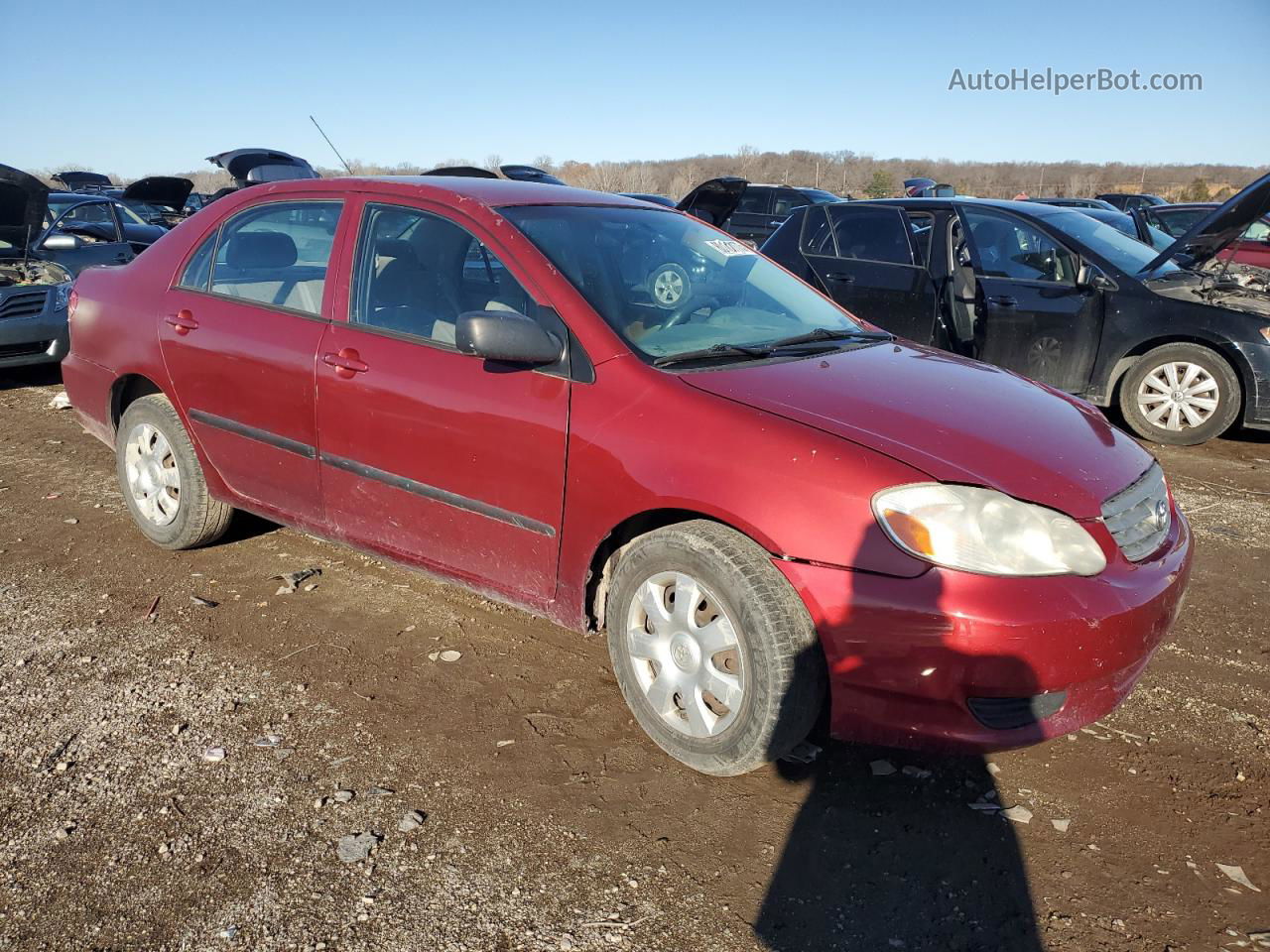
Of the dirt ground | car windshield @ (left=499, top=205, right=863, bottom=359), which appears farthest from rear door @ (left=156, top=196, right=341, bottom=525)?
car windshield @ (left=499, top=205, right=863, bottom=359)

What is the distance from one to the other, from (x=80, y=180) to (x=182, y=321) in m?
31.8

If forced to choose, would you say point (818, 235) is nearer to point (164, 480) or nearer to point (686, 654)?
point (164, 480)

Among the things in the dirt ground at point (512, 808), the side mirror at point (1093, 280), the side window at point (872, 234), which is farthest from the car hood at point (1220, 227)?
the dirt ground at point (512, 808)

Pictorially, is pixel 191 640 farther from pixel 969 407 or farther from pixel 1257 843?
pixel 1257 843

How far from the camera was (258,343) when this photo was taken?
3.85m

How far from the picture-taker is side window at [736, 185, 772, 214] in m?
21.0

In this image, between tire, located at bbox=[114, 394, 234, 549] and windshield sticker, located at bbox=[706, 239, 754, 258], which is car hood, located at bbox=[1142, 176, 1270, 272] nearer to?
windshield sticker, located at bbox=[706, 239, 754, 258]

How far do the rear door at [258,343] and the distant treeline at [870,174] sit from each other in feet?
180

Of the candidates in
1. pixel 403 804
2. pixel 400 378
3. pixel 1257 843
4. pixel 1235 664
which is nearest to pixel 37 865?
pixel 403 804

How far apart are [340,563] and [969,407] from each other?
9.46 ft

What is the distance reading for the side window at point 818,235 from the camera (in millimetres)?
7711

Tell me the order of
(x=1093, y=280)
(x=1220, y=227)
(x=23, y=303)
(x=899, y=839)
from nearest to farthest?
1. (x=899, y=839)
2. (x=1220, y=227)
3. (x=1093, y=280)
4. (x=23, y=303)

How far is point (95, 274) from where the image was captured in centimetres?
470

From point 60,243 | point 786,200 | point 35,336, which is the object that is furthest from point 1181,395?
point 786,200
